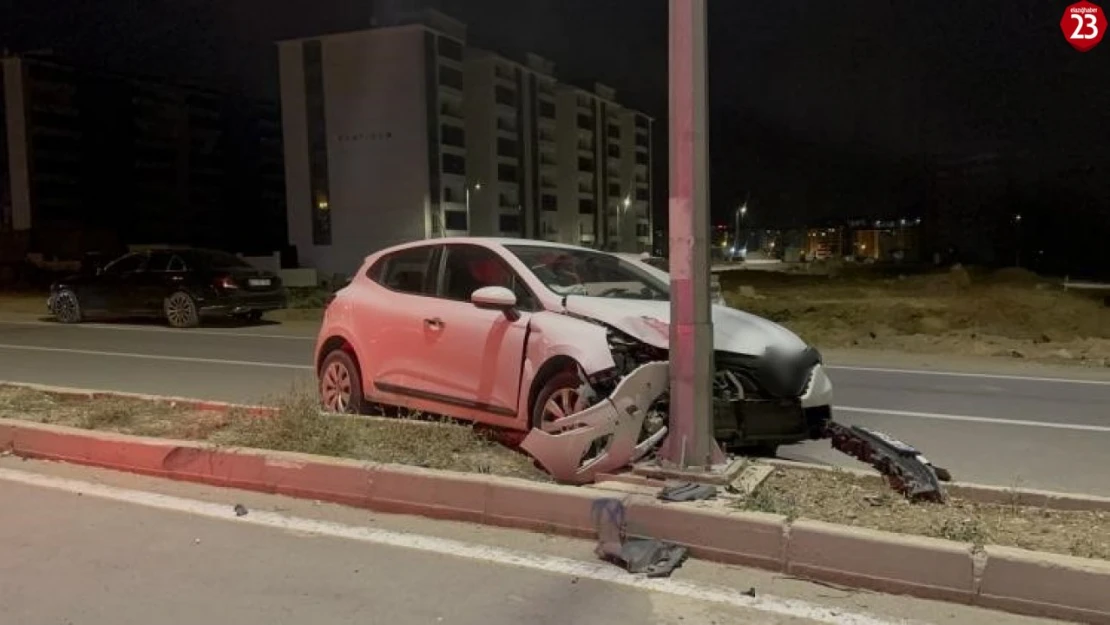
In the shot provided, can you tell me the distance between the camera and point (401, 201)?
68.1 meters

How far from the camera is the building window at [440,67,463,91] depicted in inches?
2751

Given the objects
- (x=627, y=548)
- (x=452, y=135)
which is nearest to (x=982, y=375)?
(x=627, y=548)

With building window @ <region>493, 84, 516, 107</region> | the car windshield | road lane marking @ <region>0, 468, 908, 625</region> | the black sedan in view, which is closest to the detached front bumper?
the car windshield

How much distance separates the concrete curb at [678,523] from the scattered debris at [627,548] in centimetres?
5

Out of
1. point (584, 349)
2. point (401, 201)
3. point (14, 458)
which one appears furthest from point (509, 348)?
point (401, 201)

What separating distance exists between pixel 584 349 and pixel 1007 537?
2.63 meters

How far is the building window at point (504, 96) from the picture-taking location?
8078 centimetres

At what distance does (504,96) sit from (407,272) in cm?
7679

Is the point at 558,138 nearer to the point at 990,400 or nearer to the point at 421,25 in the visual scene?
the point at 421,25

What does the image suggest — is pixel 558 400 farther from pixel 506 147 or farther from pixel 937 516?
pixel 506 147

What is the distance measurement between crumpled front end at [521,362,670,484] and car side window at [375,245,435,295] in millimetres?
2180

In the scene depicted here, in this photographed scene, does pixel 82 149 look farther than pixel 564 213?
No

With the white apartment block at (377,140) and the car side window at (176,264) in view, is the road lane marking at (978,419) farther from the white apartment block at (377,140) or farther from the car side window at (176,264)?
the white apartment block at (377,140)

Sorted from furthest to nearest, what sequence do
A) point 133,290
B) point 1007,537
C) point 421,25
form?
point 421,25
point 133,290
point 1007,537
